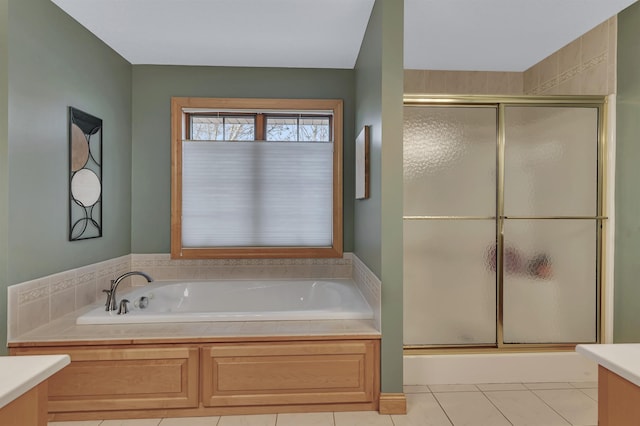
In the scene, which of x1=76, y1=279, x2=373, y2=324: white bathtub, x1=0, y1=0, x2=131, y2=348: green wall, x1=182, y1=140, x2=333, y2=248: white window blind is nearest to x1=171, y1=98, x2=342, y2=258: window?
x1=182, y1=140, x2=333, y2=248: white window blind

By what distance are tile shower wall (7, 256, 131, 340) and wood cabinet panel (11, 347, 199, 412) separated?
0.22 metres

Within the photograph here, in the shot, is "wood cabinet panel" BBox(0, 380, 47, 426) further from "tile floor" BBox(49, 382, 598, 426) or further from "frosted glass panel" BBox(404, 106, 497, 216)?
"frosted glass panel" BBox(404, 106, 497, 216)

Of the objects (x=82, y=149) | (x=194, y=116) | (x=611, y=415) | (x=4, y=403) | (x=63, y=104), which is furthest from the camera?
(x=194, y=116)

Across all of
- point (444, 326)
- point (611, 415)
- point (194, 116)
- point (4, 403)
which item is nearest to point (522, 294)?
point (444, 326)

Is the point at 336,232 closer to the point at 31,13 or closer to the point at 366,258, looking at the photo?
the point at 366,258

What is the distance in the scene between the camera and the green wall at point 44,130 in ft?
6.17

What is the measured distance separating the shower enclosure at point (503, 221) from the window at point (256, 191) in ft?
2.82

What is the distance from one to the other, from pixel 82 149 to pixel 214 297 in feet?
4.76

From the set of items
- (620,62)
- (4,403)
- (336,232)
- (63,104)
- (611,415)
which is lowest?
(611,415)

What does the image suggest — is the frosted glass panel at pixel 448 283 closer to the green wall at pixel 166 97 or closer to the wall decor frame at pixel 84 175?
the green wall at pixel 166 97

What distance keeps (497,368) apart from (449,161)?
1.45 meters

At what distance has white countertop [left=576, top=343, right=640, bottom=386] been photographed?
3.19ft

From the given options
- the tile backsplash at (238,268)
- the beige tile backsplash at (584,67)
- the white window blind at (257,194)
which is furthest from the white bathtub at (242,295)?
the beige tile backsplash at (584,67)

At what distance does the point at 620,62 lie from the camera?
7.82ft
